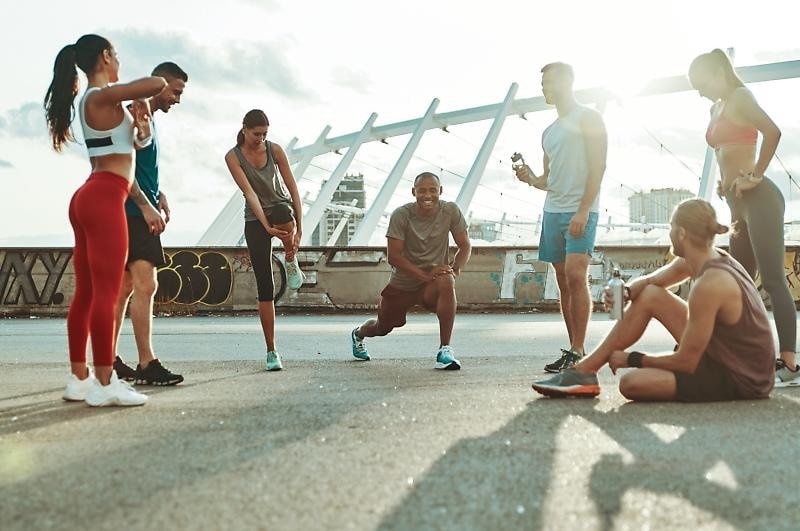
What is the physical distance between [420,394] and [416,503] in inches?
80.0

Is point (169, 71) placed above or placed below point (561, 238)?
above

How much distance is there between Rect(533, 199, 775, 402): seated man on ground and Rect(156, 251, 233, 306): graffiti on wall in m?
13.5

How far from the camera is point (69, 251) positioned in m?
17.1

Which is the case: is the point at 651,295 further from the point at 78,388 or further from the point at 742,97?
the point at 78,388

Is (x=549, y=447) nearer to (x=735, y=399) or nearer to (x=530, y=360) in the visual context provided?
(x=735, y=399)

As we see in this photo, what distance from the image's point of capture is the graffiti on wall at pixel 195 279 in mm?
16484

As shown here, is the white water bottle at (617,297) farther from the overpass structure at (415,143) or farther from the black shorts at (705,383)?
the overpass structure at (415,143)

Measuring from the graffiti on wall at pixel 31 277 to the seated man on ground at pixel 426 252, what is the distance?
1274 centimetres

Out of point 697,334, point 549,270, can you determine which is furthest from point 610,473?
point 549,270

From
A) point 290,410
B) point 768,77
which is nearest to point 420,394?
point 290,410

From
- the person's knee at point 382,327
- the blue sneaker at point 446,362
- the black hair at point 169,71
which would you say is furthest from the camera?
the person's knee at point 382,327

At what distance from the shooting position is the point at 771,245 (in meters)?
4.32

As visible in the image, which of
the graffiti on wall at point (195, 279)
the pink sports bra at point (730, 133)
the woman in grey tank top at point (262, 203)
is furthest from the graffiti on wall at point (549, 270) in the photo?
the pink sports bra at point (730, 133)

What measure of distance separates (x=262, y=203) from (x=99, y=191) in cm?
196
